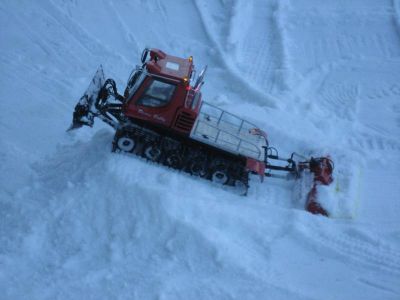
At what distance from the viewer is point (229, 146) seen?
309 inches

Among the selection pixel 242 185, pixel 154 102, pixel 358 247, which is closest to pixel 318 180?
pixel 242 185

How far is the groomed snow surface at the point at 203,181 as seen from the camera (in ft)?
19.6

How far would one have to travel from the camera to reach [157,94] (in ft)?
25.1

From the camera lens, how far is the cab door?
24.9ft

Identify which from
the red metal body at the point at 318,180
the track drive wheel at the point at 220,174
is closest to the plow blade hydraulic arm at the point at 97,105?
the track drive wheel at the point at 220,174

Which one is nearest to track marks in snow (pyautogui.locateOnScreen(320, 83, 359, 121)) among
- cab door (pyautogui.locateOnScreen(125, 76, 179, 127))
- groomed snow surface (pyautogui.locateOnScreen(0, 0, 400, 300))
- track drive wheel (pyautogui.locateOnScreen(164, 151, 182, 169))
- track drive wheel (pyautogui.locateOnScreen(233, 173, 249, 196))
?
groomed snow surface (pyautogui.locateOnScreen(0, 0, 400, 300))

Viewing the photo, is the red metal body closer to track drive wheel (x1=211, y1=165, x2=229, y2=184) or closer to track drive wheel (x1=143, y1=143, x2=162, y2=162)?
track drive wheel (x1=211, y1=165, x2=229, y2=184)

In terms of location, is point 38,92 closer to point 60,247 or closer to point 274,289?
point 60,247

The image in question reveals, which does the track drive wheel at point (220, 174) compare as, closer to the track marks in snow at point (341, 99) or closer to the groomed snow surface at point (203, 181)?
the groomed snow surface at point (203, 181)

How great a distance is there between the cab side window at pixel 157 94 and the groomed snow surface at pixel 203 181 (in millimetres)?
1049

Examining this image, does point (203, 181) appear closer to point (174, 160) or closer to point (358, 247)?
point (174, 160)

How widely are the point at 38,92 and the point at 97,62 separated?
2032 mm

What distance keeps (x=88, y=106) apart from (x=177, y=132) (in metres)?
1.67

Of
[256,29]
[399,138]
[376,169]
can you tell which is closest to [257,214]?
[376,169]
